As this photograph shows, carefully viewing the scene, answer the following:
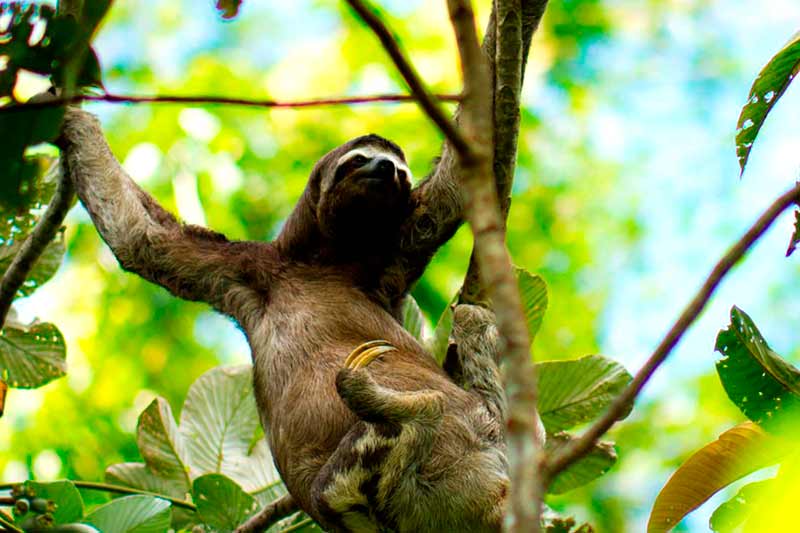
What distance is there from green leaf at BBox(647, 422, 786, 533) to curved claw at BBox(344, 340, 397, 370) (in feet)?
5.87

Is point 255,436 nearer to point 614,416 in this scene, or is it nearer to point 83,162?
point 83,162

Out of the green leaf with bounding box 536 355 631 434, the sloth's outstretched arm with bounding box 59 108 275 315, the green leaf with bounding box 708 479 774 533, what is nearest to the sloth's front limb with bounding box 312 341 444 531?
the green leaf with bounding box 536 355 631 434

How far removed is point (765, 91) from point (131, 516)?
14.0 feet

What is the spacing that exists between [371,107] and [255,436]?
1015cm

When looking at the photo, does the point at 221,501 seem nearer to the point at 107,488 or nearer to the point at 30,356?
the point at 107,488

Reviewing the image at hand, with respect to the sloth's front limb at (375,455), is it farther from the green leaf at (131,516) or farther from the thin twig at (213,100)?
the thin twig at (213,100)

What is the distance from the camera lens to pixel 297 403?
18.9 feet

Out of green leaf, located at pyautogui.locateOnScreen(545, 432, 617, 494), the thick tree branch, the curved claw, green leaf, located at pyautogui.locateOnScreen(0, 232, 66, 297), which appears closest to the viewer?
the thick tree branch

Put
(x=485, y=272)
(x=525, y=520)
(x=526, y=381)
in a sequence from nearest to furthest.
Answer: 1. (x=525, y=520)
2. (x=526, y=381)
3. (x=485, y=272)

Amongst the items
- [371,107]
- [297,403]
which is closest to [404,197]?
[297,403]

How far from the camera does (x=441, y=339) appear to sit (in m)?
6.69

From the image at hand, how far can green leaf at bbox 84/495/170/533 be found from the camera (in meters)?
5.38

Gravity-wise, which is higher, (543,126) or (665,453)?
(543,126)

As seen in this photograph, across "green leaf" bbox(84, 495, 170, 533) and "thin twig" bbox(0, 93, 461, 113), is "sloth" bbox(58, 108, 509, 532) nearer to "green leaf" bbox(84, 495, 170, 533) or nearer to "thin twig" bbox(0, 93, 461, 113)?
"green leaf" bbox(84, 495, 170, 533)
